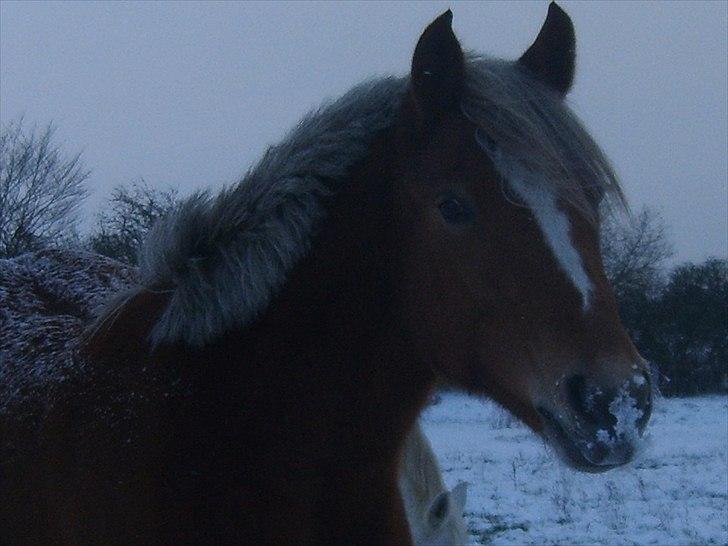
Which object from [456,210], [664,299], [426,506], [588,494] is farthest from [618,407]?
[664,299]

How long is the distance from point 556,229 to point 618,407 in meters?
0.45

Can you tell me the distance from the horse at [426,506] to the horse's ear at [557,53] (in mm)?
1206

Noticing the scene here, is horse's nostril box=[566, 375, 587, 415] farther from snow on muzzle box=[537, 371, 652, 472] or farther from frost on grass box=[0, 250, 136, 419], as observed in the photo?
frost on grass box=[0, 250, 136, 419]

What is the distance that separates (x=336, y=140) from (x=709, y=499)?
25.9ft

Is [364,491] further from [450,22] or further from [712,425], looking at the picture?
[712,425]

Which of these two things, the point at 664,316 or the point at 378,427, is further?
the point at 664,316

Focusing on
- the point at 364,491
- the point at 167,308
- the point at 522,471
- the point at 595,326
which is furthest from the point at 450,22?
the point at 522,471

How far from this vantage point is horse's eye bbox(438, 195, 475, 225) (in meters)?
2.18

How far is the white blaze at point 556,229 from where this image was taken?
203 centimetres

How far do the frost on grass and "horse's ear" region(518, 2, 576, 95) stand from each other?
1560 millimetres

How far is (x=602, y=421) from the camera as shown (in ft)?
6.18

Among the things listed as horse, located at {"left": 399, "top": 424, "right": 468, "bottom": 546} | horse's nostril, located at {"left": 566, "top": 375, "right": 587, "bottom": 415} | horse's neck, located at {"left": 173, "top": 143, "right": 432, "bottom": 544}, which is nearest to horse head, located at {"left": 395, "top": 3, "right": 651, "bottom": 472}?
horse's nostril, located at {"left": 566, "top": 375, "right": 587, "bottom": 415}

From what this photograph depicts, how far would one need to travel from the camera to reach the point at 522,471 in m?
10.7

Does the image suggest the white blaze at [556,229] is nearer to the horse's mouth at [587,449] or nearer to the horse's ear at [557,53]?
the horse's mouth at [587,449]
